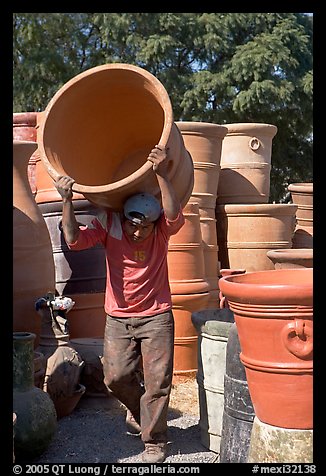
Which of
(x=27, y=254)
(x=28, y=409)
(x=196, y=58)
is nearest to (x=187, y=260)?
(x=27, y=254)

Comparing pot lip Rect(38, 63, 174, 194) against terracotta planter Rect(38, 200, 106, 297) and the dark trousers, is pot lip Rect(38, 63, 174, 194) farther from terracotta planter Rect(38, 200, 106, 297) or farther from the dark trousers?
terracotta planter Rect(38, 200, 106, 297)

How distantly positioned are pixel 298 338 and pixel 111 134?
2.00 metres

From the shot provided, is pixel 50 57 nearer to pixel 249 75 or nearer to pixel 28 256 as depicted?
pixel 249 75

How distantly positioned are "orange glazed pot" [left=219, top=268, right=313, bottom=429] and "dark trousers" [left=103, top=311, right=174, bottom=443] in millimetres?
835

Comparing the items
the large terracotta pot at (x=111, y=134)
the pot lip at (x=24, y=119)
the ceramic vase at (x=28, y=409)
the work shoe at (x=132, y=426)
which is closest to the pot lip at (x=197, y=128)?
the pot lip at (x=24, y=119)

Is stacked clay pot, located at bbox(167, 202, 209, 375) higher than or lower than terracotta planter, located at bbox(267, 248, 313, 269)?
lower

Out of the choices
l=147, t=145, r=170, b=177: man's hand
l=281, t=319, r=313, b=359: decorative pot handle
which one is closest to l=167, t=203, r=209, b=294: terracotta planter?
l=147, t=145, r=170, b=177: man's hand

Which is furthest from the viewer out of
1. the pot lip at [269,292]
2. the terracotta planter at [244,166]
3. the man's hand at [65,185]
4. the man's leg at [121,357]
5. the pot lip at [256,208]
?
the terracotta planter at [244,166]

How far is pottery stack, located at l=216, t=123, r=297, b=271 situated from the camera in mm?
5996

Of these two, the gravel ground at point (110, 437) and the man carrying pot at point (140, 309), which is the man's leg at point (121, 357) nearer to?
the man carrying pot at point (140, 309)

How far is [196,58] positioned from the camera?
47.1 feet

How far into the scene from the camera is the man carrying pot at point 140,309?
3.41 metres

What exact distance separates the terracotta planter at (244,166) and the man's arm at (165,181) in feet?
10.5
